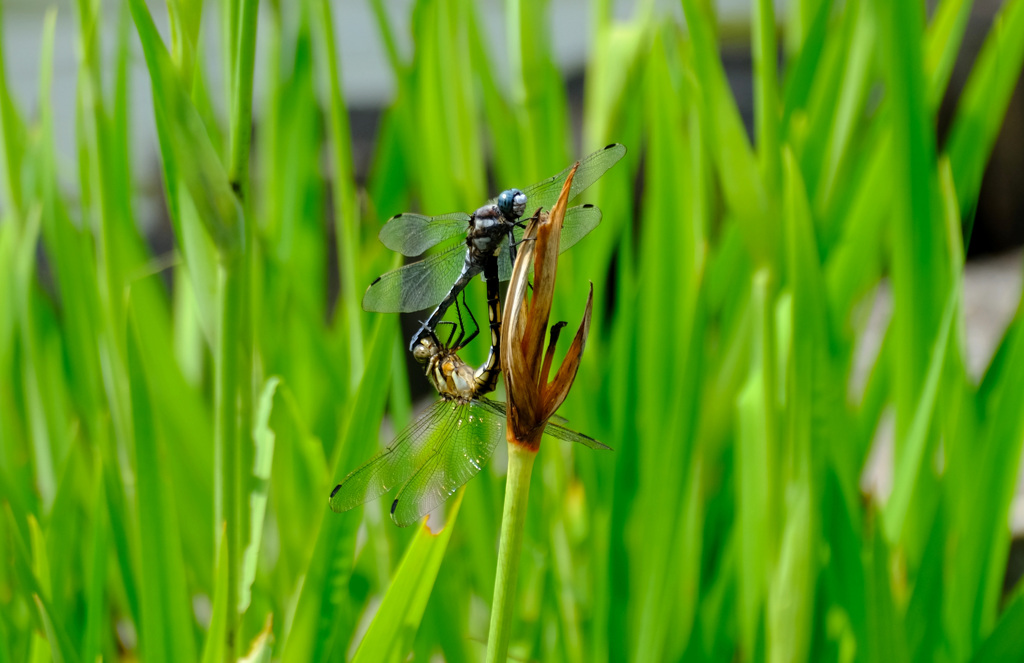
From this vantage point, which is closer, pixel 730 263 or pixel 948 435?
pixel 948 435

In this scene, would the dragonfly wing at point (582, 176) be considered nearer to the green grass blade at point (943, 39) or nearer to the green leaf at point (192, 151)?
the green leaf at point (192, 151)

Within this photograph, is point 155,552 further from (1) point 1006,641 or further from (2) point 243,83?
(1) point 1006,641

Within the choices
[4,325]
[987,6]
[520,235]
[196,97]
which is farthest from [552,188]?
[987,6]

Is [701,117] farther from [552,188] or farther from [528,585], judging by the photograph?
[528,585]

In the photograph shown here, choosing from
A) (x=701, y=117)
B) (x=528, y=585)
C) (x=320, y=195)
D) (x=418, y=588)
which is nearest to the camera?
(x=418, y=588)

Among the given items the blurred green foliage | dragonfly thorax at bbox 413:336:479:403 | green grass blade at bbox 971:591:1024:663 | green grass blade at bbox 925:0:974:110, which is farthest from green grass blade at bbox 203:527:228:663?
green grass blade at bbox 925:0:974:110

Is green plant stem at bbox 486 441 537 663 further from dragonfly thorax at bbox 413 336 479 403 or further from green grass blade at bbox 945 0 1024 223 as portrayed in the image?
green grass blade at bbox 945 0 1024 223

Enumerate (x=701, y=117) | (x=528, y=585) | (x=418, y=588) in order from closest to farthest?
(x=418, y=588)
(x=701, y=117)
(x=528, y=585)

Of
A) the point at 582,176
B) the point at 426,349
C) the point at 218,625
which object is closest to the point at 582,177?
the point at 582,176
